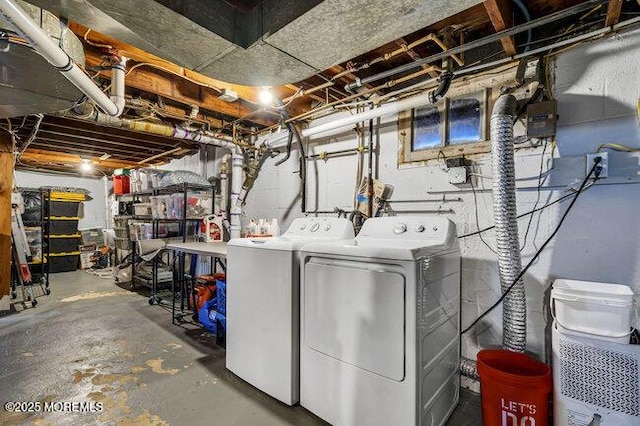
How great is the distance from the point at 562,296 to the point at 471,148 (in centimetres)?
121

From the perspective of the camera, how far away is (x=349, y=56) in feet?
6.18

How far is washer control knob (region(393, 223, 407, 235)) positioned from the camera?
2.14 meters

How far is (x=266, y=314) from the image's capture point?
2.04 metres

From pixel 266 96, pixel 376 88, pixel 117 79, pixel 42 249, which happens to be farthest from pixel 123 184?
pixel 376 88

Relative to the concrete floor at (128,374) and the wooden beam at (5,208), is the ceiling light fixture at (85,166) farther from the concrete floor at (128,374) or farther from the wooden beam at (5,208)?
the concrete floor at (128,374)

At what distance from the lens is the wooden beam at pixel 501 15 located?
1639mm

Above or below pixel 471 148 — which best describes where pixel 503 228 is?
below

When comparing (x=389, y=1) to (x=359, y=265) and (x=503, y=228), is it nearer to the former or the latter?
(x=359, y=265)

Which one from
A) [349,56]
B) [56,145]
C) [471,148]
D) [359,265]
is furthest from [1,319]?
[471,148]

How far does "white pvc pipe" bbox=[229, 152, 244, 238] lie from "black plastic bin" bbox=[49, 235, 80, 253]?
5.23 metres

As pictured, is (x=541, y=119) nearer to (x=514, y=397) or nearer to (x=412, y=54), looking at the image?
(x=412, y=54)

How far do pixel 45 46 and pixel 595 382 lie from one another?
11.0 feet

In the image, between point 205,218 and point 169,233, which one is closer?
point 205,218

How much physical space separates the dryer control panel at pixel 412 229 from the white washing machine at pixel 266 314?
0.71 ft
